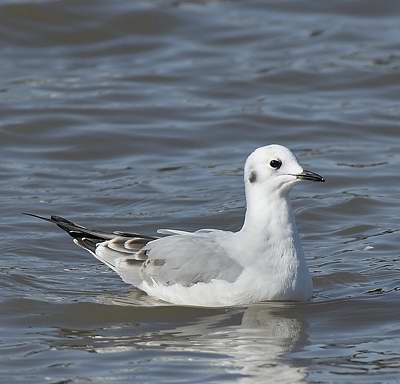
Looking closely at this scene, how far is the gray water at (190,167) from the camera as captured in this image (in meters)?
8.00

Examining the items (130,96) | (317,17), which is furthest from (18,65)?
(317,17)

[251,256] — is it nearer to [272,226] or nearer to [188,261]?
[272,226]

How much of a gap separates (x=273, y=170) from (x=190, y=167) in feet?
14.1

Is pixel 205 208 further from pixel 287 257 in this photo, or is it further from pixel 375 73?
pixel 375 73

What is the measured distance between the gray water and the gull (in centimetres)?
16

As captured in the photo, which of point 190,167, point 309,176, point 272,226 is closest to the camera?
point 309,176

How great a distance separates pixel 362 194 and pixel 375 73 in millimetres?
4361

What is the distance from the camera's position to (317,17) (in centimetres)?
1827

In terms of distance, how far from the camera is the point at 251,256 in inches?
341

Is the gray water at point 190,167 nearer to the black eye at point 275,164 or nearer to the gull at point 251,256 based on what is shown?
the gull at point 251,256

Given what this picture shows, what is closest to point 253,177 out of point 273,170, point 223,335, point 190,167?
point 273,170

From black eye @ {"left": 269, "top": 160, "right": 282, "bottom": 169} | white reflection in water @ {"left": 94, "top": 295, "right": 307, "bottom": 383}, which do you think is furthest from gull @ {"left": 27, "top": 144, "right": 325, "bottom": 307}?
white reflection in water @ {"left": 94, "top": 295, "right": 307, "bottom": 383}

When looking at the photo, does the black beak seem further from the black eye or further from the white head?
the black eye

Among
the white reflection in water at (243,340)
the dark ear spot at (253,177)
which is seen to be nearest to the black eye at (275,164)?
the dark ear spot at (253,177)
